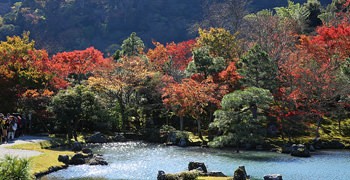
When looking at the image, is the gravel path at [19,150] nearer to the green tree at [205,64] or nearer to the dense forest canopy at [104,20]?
the green tree at [205,64]

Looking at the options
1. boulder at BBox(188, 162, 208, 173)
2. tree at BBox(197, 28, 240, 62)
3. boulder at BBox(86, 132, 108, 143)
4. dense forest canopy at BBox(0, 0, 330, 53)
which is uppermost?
dense forest canopy at BBox(0, 0, 330, 53)

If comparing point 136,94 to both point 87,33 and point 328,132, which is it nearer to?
point 328,132

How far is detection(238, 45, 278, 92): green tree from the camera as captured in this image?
1748 inches

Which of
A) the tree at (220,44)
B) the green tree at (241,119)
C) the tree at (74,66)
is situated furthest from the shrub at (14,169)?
the tree at (220,44)

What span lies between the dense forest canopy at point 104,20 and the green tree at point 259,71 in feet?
324

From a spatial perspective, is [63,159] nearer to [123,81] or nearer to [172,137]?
[172,137]

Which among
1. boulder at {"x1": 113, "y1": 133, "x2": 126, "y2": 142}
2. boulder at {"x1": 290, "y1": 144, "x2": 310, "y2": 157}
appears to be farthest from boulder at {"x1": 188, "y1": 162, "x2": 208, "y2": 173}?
boulder at {"x1": 113, "y1": 133, "x2": 126, "y2": 142}

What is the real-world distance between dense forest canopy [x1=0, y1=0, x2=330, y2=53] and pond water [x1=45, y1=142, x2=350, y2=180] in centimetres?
10688

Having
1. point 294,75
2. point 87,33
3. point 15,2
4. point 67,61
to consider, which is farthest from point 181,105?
Result: point 15,2

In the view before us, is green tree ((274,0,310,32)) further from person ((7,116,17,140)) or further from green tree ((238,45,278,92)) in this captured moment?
person ((7,116,17,140))

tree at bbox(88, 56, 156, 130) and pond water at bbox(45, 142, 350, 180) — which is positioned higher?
tree at bbox(88, 56, 156, 130)

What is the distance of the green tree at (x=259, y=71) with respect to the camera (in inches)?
1748

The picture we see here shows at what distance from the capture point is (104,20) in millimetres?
150500

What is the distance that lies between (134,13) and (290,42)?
96518mm
